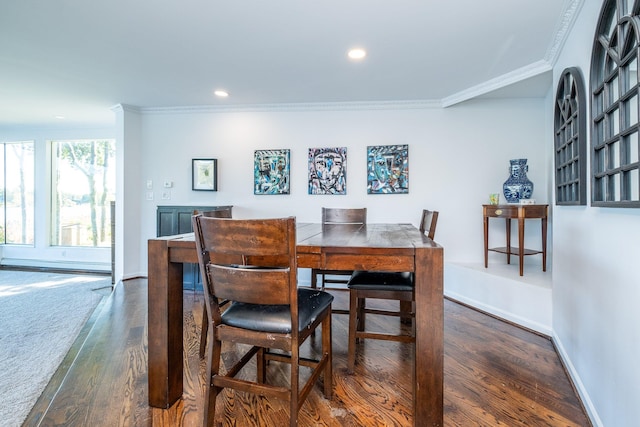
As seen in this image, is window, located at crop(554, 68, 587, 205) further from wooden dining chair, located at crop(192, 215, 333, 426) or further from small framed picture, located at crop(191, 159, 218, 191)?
small framed picture, located at crop(191, 159, 218, 191)

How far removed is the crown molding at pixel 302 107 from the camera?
3629 mm

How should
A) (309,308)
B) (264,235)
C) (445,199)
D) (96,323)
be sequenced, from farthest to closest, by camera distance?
(445,199), (96,323), (309,308), (264,235)

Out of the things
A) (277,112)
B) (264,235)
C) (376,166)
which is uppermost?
(277,112)

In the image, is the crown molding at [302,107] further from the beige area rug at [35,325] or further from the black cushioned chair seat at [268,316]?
the black cushioned chair seat at [268,316]

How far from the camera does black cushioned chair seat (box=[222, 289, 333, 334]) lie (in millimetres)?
1215

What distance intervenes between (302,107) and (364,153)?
3.06 feet

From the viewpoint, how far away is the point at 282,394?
46.8 inches

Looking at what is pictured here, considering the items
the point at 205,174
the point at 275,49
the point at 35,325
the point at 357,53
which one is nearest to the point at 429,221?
the point at 357,53

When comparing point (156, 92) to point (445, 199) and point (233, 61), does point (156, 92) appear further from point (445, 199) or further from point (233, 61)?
point (445, 199)

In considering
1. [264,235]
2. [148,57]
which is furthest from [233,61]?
[264,235]

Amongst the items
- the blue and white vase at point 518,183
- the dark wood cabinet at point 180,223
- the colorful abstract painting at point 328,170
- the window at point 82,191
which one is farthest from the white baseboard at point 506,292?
the window at point 82,191

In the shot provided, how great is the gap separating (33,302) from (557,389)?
4.61m

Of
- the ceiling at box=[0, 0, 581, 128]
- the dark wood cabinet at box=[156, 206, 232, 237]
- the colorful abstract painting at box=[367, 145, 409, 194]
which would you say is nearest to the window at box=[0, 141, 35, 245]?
the ceiling at box=[0, 0, 581, 128]

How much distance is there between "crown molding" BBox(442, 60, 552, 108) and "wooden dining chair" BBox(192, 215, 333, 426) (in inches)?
109
